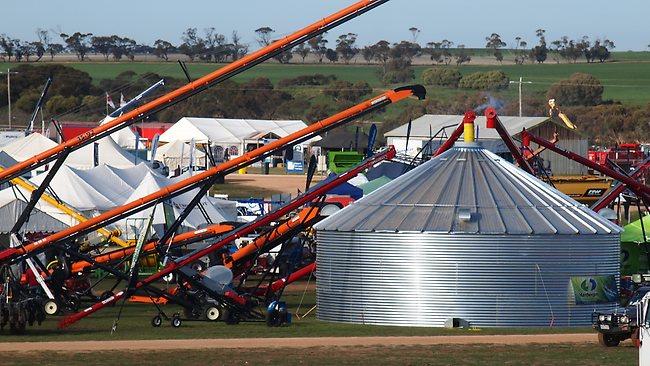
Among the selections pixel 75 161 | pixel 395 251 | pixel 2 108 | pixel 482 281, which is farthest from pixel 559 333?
pixel 2 108

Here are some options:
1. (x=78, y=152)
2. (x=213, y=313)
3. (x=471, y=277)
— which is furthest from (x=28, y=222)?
(x=78, y=152)

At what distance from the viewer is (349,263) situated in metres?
41.2

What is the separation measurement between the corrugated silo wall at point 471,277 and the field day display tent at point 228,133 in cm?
8726

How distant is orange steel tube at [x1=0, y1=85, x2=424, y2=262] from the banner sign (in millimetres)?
8235

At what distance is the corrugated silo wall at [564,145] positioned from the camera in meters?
111

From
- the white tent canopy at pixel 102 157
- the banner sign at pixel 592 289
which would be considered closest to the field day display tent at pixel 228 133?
the white tent canopy at pixel 102 157

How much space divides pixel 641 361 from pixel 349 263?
1419cm

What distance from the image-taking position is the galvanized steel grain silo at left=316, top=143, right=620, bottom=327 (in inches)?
1560

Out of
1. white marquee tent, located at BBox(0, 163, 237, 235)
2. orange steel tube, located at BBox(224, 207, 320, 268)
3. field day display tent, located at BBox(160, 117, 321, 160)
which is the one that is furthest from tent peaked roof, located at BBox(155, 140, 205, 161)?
orange steel tube, located at BBox(224, 207, 320, 268)

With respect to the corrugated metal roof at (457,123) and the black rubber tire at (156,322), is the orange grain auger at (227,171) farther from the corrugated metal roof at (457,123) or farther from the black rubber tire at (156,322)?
the corrugated metal roof at (457,123)

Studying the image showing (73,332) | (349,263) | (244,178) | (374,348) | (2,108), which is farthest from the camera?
(2,108)

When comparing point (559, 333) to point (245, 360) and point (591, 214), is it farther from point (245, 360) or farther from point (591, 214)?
point (245, 360)

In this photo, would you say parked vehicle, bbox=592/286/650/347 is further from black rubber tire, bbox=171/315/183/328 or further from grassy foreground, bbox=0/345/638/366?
black rubber tire, bbox=171/315/183/328

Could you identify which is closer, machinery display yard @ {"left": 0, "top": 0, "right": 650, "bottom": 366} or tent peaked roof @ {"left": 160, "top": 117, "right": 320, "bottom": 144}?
machinery display yard @ {"left": 0, "top": 0, "right": 650, "bottom": 366}
